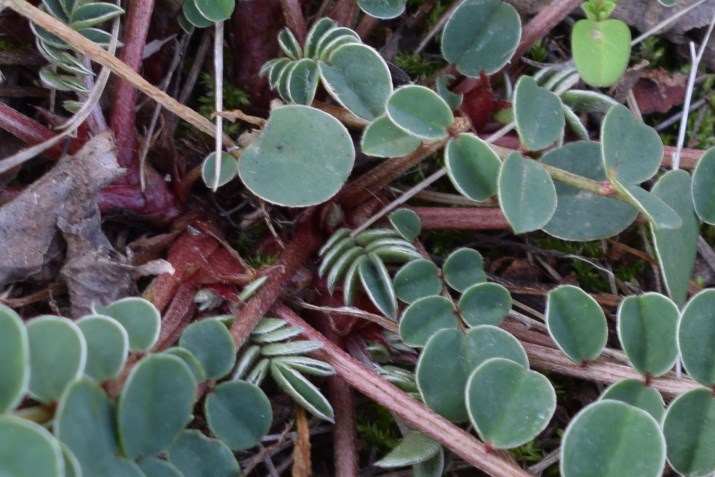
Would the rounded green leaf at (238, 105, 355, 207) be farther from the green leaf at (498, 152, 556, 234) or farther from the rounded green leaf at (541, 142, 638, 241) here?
the rounded green leaf at (541, 142, 638, 241)

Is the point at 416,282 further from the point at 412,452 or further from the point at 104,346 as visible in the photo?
the point at 104,346

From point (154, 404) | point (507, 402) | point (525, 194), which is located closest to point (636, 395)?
point (507, 402)

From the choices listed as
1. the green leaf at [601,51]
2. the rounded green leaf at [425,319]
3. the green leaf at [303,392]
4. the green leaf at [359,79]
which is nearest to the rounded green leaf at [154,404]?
the green leaf at [303,392]

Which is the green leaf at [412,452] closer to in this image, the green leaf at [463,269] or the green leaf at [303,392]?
the green leaf at [303,392]

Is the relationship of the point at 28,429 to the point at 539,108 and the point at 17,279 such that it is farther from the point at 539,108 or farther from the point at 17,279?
the point at 539,108

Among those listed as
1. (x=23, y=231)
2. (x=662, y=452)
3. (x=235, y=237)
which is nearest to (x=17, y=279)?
(x=23, y=231)

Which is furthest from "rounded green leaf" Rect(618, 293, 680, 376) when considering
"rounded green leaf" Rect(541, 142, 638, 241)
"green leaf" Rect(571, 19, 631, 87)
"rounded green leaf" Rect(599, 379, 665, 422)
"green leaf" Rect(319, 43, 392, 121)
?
"green leaf" Rect(319, 43, 392, 121)

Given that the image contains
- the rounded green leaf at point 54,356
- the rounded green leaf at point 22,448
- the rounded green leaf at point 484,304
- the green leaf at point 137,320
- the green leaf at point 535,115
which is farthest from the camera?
the rounded green leaf at point 484,304
